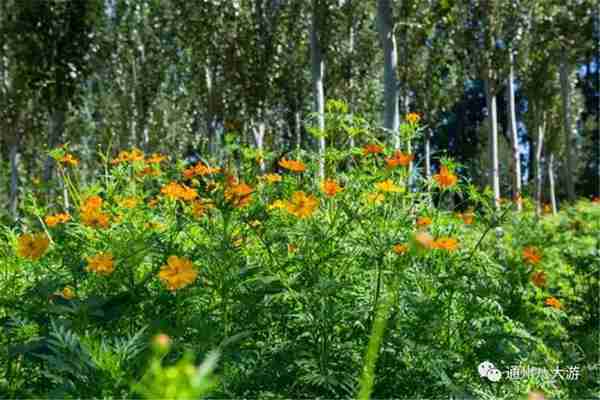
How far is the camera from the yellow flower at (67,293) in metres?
2.27

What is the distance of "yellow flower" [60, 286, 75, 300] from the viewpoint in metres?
2.27

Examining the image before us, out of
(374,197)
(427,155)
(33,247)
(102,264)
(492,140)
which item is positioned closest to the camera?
(102,264)

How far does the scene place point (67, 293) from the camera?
7.70ft

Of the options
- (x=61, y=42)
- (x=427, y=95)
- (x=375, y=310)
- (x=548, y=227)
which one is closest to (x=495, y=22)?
(x=427, y=95)

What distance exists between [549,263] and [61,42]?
11159 millimetres

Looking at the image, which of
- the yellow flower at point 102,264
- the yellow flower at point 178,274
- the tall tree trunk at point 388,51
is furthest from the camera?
the tall tree trunk at point 388,51

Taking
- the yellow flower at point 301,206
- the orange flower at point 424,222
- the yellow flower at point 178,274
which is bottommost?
the yellow flower at point 178,274

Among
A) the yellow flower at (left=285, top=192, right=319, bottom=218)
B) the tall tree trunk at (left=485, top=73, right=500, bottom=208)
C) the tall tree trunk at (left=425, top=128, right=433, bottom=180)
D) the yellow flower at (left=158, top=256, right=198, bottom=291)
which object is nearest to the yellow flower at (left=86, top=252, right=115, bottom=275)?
the yellow flower at (left=158, top=256, right=198, bottom=291)

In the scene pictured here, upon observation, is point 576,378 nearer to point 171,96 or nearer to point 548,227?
point 548,227

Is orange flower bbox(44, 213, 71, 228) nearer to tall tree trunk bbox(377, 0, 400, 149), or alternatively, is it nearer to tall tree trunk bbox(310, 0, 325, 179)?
tall tree trunk bbox(377, 0, 400, 149)

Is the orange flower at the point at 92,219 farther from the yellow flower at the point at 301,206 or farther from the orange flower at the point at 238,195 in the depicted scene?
the yellow flower at the point at 301,206

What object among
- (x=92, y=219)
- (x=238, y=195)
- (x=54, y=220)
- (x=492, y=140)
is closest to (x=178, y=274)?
(x=238, y=195)

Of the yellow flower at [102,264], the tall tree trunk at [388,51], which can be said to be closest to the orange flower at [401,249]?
the yellow flower at [102,264]

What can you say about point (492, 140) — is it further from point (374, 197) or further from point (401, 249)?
point (401, 249)
